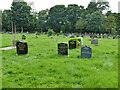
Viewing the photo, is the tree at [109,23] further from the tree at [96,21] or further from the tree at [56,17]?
the tree at [56,17]

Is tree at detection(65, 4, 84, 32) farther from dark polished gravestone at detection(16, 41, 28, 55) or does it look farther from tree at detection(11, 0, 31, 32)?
dark polished gravestone at detection(16, 41, 28, 55)

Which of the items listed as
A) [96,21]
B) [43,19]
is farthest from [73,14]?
[43,19]

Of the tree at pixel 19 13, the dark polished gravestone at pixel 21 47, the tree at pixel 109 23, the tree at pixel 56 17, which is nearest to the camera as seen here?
the dark polished gravestone at pixel 21 47

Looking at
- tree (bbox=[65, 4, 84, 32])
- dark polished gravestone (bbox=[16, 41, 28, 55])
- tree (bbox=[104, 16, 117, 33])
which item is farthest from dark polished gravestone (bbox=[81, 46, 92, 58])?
tree (bbox=[65, 4, 84, 32])

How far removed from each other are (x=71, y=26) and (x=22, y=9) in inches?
989

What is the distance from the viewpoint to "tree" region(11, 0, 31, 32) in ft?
204

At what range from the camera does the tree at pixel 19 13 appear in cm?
6228

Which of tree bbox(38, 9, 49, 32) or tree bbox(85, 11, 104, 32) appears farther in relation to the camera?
tree bbox(38, 9, 49, 32)

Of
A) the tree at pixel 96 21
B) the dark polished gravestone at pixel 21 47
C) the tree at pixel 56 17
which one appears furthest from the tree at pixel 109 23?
the dark polished gravestone at pixel 21 47

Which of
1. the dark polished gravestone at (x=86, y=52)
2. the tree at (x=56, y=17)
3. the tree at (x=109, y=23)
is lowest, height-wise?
the dark polished gravestone at (x=86, y=52)

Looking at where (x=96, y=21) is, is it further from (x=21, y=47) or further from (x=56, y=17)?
(x=21, y=47)

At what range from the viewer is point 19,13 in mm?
63188

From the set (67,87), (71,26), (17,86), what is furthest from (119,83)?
(71,26)

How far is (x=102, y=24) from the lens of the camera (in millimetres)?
54531
